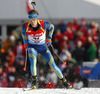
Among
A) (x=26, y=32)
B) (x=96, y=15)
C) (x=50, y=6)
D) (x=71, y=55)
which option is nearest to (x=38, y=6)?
(x=50, y=6)

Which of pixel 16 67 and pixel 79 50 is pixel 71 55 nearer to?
pixel 79 50

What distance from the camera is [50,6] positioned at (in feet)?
43.9

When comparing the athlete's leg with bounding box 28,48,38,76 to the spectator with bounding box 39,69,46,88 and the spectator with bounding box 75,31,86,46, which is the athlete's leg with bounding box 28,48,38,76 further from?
the spectator with bounding box 75,31,86,46

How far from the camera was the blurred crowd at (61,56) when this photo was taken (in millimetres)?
10672

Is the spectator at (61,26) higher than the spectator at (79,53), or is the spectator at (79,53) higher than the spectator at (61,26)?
the spectator at (61,26)

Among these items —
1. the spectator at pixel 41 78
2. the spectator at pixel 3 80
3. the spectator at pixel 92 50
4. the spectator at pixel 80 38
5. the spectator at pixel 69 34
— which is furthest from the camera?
the spectator at pixel 69 34

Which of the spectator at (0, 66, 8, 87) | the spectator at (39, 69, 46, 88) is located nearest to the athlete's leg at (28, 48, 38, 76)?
the spectator at (39, 69, 46, 88)

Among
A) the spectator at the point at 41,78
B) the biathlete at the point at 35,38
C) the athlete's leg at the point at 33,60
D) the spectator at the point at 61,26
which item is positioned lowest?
the spectator at the point at 41,78

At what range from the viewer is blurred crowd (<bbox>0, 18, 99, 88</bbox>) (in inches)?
420

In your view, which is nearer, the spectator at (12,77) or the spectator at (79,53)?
the spectator at (12,77)

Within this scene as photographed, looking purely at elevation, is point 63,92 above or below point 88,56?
below

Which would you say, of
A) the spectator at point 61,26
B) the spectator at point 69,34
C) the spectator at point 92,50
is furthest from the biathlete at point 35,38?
the spectator at point 61,26

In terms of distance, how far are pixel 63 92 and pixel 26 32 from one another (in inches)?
61.5

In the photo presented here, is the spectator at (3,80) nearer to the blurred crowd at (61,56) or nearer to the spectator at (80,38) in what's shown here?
the blurred crowd at (61,56)
